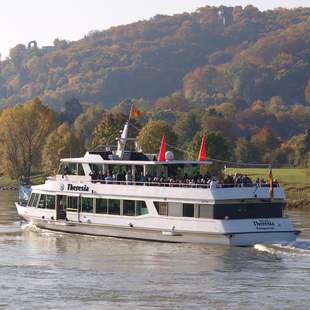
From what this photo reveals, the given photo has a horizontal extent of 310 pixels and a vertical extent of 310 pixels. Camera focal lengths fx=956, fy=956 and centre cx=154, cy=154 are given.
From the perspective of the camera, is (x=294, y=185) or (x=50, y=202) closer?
(x=50, y=202)

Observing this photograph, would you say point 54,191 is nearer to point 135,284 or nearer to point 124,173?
point 124,173

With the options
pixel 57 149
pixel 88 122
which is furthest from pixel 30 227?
pixel 88 122

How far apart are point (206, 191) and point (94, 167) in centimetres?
927

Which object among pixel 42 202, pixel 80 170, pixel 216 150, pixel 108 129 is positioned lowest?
pixel 42 202

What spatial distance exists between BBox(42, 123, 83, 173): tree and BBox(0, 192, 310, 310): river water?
57.2 meters

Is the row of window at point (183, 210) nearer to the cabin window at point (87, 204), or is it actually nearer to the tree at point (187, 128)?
the cabin window at point (87, 204)

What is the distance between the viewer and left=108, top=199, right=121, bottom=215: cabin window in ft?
174

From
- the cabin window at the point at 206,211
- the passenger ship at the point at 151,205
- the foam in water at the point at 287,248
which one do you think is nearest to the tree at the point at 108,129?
the passenger ship at the point at 151,205

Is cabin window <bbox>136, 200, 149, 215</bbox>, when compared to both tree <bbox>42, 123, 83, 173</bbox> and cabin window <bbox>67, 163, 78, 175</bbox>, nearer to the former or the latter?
cabin window <bbox>67, 163, 78, 175</bbox>

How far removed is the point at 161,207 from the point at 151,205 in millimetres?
659

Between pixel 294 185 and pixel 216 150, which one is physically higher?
pixel 216 150

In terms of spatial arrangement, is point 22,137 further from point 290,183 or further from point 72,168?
point 72,168

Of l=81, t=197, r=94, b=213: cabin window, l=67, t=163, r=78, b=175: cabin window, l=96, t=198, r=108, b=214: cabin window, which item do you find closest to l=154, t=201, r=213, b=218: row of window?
l=96, t=198, r=108, b=214: cabin window

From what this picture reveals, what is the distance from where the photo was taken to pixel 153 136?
105 m
